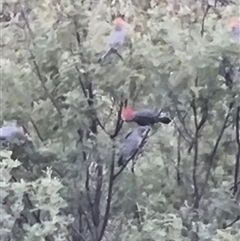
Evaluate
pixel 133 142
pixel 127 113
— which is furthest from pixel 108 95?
pixel 133 142

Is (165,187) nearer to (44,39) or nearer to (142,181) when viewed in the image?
(142,181)

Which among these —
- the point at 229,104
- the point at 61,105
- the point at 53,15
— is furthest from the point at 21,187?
the point at 229,104

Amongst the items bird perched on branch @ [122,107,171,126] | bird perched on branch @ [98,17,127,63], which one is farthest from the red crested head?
bird perched on branch @ [98,17,127,63]

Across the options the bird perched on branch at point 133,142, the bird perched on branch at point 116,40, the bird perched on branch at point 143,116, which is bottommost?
the bird perched on branch at point 133,142

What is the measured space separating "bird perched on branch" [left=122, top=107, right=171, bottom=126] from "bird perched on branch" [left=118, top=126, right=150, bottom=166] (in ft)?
0.14

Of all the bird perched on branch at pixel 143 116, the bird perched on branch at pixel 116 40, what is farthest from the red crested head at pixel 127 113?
the bird perched on branch at pixel 116 40

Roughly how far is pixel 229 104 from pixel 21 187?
4.31ft

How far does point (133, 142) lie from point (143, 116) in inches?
6.0

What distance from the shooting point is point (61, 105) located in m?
3.42

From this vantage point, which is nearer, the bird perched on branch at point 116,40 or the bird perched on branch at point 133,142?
the bird perched on branch at point 116,40

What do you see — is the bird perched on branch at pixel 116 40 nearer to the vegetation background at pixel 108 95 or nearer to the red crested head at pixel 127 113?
the vegetation background at pixel 108 95

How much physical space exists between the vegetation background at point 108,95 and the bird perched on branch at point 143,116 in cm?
5

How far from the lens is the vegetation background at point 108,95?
324 centimetres

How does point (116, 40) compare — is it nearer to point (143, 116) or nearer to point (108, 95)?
point (108, 95)
